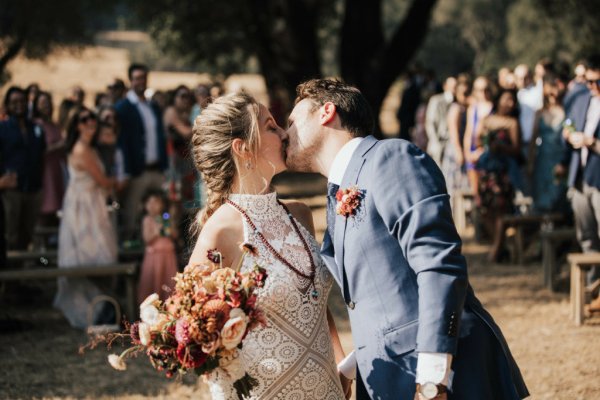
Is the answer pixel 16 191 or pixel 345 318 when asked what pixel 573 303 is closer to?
pixel 345 318

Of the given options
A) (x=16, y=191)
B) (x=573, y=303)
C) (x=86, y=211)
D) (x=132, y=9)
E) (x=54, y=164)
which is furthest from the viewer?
(x=132, y=9)

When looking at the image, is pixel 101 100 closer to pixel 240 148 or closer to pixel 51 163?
pixel 51 163

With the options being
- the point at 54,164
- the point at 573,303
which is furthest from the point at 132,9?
the point at 573,303

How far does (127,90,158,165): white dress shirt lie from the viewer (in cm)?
1071

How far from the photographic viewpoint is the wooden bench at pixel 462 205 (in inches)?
500

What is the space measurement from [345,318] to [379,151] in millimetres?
5529

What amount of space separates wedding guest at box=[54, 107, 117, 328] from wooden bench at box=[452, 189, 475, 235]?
19.3ft

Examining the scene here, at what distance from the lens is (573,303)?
7906 mm

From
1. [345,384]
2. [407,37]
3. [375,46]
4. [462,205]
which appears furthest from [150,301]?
[375,46]

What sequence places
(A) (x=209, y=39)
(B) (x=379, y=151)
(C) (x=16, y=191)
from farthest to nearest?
(A) (x=209, y=39) → (C) (x=16, y=191) → (B) (x=379, y=151)

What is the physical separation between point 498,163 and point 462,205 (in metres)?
2.09

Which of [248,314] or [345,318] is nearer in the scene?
[248,314]

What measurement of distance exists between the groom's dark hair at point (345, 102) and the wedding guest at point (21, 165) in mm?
7172

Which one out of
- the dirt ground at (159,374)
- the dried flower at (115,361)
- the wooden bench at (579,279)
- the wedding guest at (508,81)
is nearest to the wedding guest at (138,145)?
the dirt ground at (159,374)
